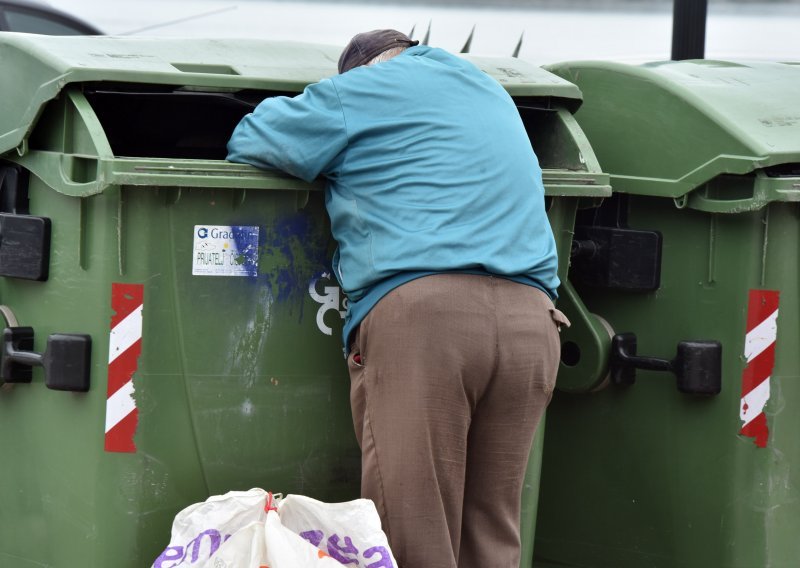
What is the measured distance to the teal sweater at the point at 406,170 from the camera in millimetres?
2850

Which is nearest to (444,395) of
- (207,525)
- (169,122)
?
(207,525)

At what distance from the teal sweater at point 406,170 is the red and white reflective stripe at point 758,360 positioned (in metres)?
0.71

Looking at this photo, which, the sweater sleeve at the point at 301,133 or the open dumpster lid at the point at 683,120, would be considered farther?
the open dumpster lid at the point at 683,120

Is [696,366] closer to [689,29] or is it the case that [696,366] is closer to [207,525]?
[207,525]

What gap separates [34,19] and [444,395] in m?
3.46

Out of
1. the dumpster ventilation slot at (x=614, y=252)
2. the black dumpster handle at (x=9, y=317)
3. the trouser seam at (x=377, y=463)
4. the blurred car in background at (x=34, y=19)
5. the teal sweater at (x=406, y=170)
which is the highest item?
the blurred car in background at (x=34, y=19)

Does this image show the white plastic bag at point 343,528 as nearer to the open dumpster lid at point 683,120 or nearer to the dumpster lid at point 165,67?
the dumpster lid at point 165,67

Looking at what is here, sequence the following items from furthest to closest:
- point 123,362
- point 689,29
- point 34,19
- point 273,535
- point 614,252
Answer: point 34,19
point 689,29
point 614,252
point 123,362
point 273,535

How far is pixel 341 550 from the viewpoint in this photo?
110 inches

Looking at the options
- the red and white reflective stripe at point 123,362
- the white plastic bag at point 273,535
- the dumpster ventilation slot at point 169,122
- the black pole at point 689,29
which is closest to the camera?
the white plastic bag at point 273,535

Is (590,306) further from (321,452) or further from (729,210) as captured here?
(321,452)

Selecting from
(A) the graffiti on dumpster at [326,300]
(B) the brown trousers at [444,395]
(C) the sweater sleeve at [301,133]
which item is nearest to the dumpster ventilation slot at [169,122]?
(C) the sweater sleeve at [301,133]

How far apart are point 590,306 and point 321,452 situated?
938 mm

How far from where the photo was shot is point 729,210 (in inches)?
131
